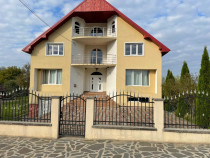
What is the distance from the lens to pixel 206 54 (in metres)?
8.81

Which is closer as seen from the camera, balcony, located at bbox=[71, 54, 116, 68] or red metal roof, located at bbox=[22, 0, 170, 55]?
red metal roof, located at bbox=[22, 0, 170, 55]

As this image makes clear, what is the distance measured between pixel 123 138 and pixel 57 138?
2.97m

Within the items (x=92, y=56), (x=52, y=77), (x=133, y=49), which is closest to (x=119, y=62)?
(x=133, y=49)

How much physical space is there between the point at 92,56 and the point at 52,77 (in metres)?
5.28

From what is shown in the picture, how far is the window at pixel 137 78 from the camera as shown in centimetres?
1392

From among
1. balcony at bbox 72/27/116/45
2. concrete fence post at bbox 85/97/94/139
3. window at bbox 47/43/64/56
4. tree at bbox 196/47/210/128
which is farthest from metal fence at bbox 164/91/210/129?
window at bbox 47/43/64/56

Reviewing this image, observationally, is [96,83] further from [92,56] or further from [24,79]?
[24,79]

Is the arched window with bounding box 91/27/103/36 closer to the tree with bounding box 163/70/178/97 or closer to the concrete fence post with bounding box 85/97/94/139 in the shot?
the tree with bounding box 163/70/178/97

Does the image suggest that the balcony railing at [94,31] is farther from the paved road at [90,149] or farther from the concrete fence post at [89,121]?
the paved road at [90,149]

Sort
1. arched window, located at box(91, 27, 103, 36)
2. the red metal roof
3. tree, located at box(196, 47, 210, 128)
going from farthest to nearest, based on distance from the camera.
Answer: arched window, located at box(91, 27, 103, 36) → the red metal roof → tree, located at box(196, 47, 210, 128)

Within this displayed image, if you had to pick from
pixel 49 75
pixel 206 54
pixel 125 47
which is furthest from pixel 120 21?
pixel 49 75

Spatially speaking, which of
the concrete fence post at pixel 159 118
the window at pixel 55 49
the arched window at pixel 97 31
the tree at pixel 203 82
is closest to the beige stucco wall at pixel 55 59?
the window at pixel 55 49

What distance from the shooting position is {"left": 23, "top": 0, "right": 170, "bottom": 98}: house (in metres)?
13.6

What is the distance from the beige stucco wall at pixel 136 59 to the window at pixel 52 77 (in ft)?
22.2
